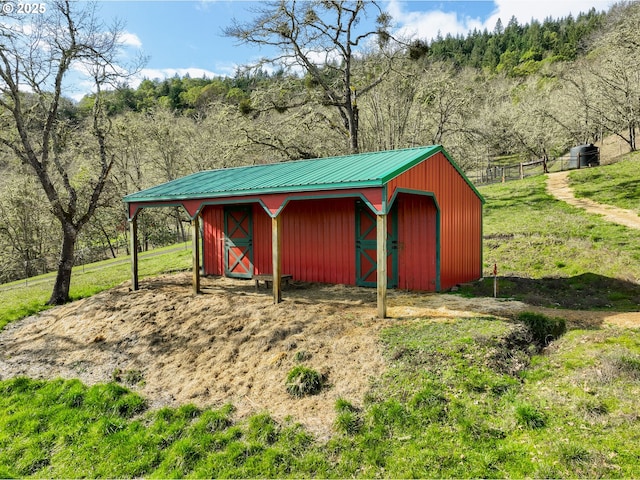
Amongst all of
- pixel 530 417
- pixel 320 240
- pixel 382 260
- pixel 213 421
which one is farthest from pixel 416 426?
pixel 320 240

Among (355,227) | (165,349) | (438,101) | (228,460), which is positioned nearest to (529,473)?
(228,460)

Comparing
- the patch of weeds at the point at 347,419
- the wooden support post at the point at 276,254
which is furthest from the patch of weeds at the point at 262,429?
the wooden support post at the point at 276,254

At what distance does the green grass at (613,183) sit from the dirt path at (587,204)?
32 centimetres

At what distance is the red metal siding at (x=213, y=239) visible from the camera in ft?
44.7

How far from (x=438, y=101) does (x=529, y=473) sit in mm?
18682

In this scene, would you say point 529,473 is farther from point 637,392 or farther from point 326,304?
point 326,304

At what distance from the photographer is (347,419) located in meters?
4.89

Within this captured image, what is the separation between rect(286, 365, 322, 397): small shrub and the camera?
5.63 m

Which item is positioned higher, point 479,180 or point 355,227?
point 479,180

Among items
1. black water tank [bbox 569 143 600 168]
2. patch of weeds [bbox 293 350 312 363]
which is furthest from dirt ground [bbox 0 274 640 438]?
black water tank [bbox 569 143 600 168]

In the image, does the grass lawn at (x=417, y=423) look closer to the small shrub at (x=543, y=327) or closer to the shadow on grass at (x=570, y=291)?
→ the small shrub at (x=543, y=327)

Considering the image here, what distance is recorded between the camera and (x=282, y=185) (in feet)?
29.5

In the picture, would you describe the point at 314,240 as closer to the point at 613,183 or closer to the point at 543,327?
the point at 543,327

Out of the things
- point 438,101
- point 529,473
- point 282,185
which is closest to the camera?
point 529,473
